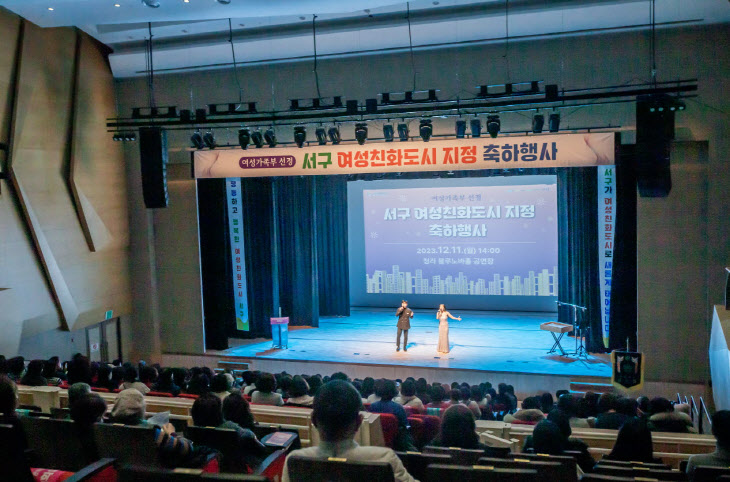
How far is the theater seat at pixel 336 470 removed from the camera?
2.04 meters

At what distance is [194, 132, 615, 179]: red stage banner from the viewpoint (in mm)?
8500

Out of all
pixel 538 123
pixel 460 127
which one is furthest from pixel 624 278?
pixel 460 127

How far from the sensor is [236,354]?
35.7 feet

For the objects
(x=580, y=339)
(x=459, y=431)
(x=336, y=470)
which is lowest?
(x=580, y=339)

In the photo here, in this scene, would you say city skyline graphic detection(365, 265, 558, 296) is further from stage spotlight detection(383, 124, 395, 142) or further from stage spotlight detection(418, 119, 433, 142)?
stage spotlight detection(418, 119, 433, 142)

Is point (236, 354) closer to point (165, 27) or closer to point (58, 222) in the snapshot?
point (58, 222)

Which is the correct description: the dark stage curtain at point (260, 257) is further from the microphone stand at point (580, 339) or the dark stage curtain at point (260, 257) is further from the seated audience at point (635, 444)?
the seated audience at point (635, 444)

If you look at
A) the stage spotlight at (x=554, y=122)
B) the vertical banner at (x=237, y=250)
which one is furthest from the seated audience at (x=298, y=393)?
the vertical banner at (x=237, y=250)

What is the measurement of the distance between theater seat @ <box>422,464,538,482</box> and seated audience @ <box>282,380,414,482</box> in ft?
0.57

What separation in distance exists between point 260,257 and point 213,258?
1.10 m

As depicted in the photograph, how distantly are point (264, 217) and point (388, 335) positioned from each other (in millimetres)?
3369

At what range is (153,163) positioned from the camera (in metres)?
9.39

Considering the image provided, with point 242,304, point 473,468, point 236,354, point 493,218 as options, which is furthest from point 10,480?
Result: point 493,218

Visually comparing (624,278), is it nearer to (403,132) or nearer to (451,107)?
(451,107)
